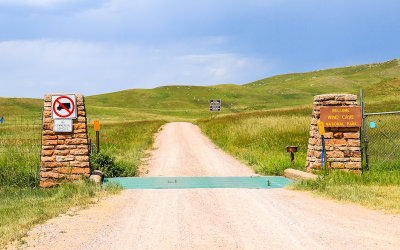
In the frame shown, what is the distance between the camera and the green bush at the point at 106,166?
521 inches

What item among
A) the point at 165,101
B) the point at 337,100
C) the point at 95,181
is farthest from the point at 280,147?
the point at 165,101

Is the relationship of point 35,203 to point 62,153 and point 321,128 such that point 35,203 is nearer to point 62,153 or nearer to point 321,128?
point 62,153

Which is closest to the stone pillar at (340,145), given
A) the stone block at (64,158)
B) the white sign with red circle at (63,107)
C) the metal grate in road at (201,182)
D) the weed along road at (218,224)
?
the metal grate in road at (201,182)

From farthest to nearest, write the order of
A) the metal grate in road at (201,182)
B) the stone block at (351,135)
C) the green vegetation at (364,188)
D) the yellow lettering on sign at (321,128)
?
→ 1. the stone block at (351,135)
2. the yellow lettering on sign at (321,128)
3. the metal grate in road at (201,182)
4. the green vegetation at (364,188)

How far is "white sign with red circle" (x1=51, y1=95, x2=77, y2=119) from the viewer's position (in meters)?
10.9

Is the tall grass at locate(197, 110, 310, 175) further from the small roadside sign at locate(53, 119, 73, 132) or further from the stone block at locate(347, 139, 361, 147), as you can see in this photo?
the small roadside sign at locate(53, 119, 73, 132)

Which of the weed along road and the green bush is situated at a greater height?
the green bush

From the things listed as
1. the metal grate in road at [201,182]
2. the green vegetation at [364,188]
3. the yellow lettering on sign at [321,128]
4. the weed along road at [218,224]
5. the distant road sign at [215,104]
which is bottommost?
the weed along road at [218,224]

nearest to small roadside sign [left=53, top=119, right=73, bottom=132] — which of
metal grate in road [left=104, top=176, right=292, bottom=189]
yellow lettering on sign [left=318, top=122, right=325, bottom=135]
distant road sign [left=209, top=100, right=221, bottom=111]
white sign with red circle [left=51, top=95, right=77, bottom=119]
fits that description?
white sign with red circle [left=51, top=95, right=77, bottom=119]

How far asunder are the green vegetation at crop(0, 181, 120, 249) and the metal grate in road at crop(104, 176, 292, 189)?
1506 millimetres

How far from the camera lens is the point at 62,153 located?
10930 mm

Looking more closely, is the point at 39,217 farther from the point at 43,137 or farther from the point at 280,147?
the point at 280,147

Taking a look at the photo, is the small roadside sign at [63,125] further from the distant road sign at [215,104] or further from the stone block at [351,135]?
the distant road sign at [215,104]

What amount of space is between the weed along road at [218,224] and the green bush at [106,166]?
3.35 meters
